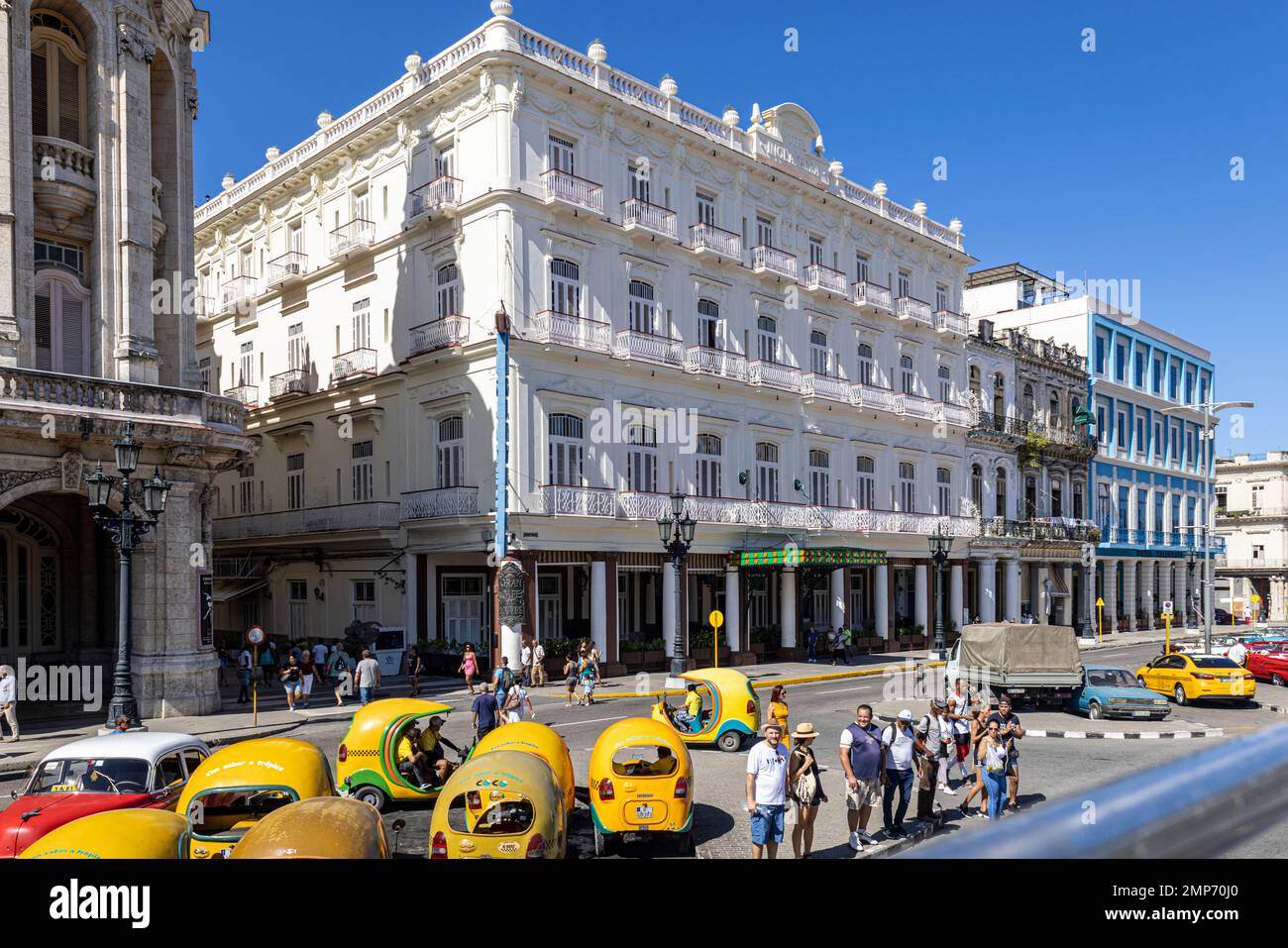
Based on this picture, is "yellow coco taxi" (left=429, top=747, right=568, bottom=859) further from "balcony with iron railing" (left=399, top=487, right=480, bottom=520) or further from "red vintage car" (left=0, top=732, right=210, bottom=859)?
"balcony with iron railing" (left=399, top=487, right=480, bottom=520)

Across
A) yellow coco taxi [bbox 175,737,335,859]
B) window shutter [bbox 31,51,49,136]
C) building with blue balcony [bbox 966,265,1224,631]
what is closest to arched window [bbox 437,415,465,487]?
window shutter [bbox 31,51,49,136]

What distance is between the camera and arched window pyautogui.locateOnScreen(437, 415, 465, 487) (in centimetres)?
3503

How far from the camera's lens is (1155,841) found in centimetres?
136

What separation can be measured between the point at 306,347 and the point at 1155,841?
4460 centimetres

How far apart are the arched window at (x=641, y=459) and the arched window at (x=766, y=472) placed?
19.1ft

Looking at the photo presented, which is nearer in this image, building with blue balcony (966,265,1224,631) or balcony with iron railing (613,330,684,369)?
balcony with iron railing (613,330,684,369)

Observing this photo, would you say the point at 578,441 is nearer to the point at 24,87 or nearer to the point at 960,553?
the point at 24,87

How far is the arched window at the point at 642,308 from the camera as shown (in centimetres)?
3769

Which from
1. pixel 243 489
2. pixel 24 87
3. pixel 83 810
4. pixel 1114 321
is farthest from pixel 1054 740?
pixel 1114 321

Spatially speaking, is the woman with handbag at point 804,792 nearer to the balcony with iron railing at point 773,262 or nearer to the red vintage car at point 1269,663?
the red vintage car at point 1269,663

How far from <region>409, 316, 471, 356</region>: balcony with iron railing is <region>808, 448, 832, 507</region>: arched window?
1693cm

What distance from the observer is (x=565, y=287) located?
35.3 m

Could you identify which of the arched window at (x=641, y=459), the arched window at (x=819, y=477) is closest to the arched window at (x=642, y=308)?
the arched window at (x=641, y=459)
